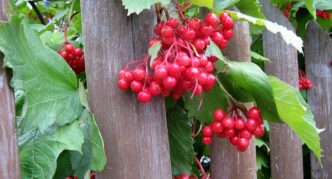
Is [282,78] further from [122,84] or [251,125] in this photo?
[122,84]

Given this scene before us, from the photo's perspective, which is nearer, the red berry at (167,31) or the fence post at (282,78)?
the red berry at (167,31)

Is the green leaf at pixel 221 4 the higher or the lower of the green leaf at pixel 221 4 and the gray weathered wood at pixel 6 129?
the higher

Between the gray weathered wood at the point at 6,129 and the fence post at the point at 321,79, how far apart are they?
138 centimetres

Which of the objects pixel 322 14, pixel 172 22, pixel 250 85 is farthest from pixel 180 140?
pixel 322 14

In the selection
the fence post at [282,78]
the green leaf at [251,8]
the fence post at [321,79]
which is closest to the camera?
the green leaf at [251,8]

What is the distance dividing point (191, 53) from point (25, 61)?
1.12 ft

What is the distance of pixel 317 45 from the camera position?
6.15 ft

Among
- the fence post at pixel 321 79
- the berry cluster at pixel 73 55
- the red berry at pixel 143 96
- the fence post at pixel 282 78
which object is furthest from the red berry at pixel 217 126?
the fence post at pixel 321 79

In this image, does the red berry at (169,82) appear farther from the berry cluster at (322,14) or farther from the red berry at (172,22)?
the berry cluster at (322,14)

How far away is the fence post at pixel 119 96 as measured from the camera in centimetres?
96

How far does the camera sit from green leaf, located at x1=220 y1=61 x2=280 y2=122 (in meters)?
0.99

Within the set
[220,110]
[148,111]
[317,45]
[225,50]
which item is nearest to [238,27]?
[225,50]

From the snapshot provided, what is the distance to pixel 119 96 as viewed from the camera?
0.97 m

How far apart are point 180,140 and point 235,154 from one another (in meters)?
0.17
